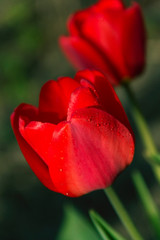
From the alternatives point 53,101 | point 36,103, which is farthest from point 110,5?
point 36,103

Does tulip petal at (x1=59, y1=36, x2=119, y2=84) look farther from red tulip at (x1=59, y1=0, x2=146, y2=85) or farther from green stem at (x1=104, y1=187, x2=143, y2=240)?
green stem at (x1=104, y1=187, x2=143, y2=240)

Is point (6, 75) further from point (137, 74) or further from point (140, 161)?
point (137, 74)

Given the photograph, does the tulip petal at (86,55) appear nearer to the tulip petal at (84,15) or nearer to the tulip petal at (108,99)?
the tulip petal at (84,15)

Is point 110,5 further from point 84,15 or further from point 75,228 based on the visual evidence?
point 75,228

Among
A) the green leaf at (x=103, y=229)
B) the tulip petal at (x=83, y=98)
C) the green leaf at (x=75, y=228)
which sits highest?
the tulip petal at (x=83, y=98)

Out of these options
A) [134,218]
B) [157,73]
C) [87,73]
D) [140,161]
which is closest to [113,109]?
[87,73]

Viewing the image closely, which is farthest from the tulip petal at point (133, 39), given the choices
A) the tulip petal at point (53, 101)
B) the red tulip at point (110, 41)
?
the tulip petal at point (53, 101)

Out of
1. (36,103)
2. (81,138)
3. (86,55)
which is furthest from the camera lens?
(36,103)
